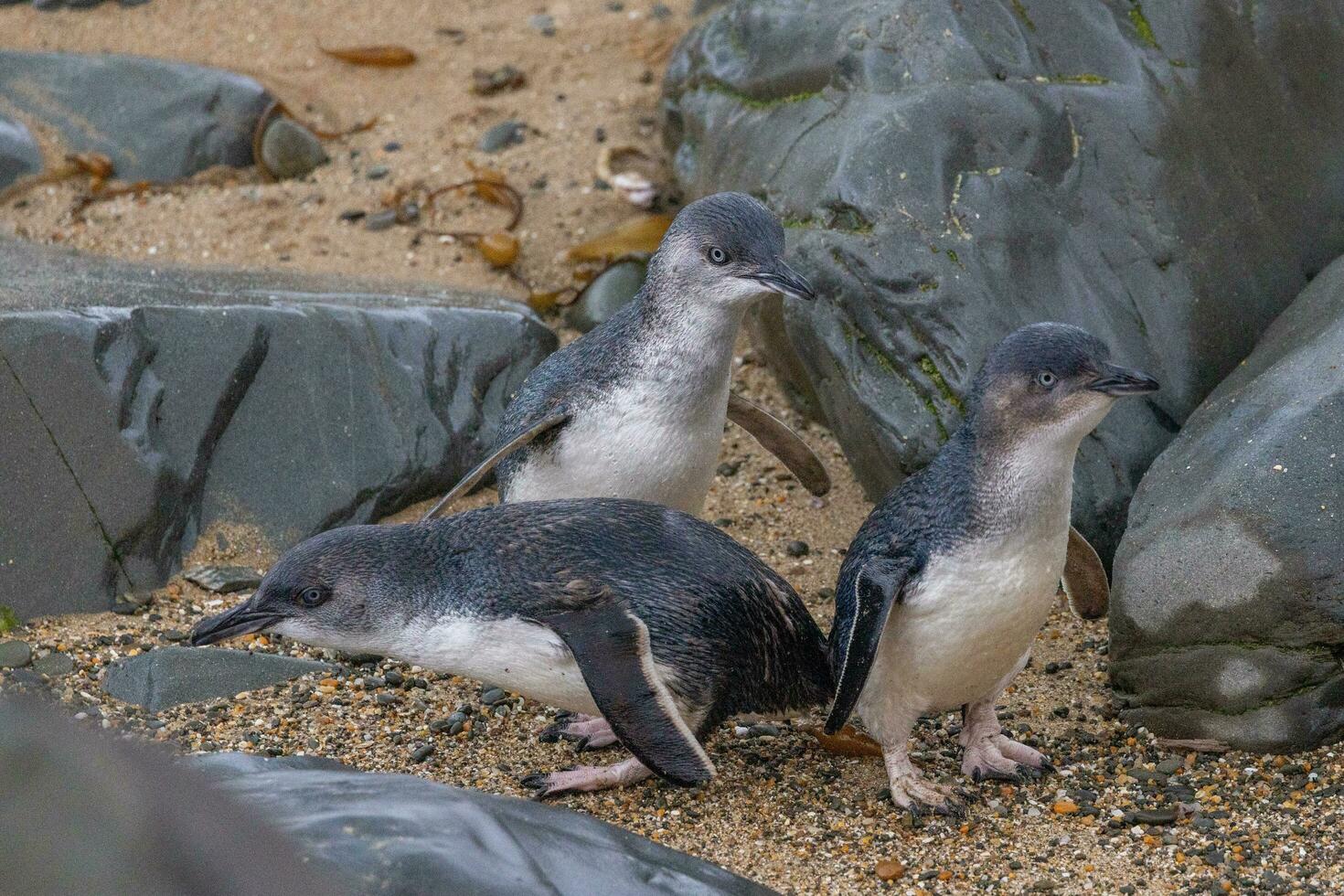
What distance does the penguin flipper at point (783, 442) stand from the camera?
563 cm

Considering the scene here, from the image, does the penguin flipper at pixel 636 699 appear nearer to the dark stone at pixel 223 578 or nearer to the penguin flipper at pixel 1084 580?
the penguin flipper at pixel 1084 580

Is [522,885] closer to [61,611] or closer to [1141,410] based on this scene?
[61,611]

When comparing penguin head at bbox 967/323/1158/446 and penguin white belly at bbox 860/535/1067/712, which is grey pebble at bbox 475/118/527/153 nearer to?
penguin head at bbox 967/323/1158/446

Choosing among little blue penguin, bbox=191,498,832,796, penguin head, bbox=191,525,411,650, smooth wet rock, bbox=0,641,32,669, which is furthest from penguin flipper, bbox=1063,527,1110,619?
smooth wet rock, bbox=0,641,32,669

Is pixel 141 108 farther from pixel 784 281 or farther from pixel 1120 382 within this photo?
pixel 1120 382

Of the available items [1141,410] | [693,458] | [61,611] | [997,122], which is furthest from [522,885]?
[997,122]

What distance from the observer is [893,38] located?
5.86 meters

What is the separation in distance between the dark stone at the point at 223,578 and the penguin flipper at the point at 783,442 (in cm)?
182

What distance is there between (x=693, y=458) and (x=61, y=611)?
7.09 feet

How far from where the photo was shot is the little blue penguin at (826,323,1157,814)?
162 inches

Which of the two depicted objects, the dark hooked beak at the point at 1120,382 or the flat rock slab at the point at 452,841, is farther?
the dark hooked beak at the point at 1120,382

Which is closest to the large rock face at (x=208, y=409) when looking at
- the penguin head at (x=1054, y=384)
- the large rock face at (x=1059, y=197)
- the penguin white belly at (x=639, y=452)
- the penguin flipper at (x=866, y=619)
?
the penguin white belly at (x=639, y=452)

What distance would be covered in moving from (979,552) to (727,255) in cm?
140

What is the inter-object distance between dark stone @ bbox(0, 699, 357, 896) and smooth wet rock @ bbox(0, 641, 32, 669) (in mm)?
3024
